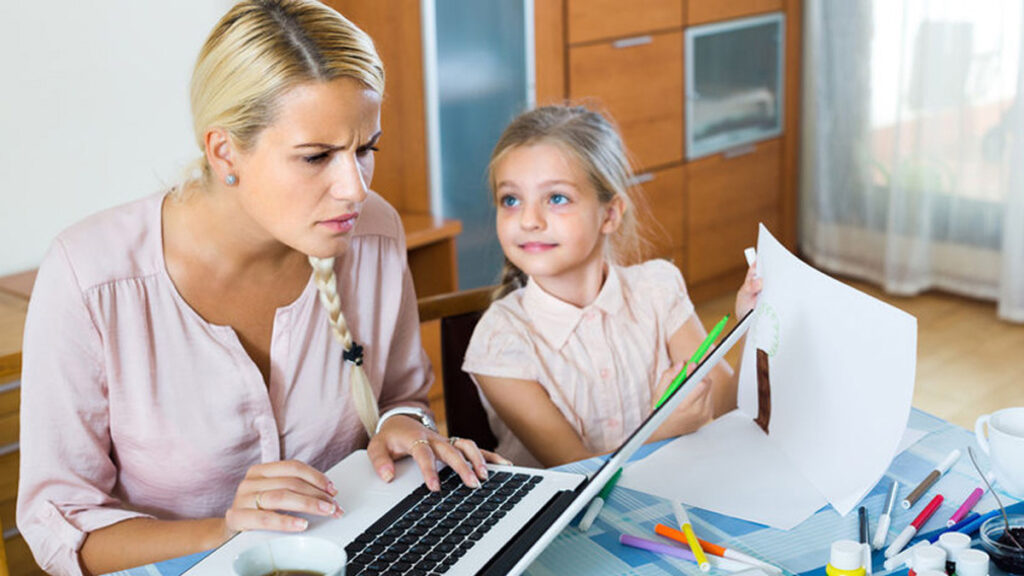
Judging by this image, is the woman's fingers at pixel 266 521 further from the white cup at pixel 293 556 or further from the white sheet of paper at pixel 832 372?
the white sheet of paper at pixel 832 372

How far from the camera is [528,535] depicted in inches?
40.0

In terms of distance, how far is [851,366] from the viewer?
1169 millimetres

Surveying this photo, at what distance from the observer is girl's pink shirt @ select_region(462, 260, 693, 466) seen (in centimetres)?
165

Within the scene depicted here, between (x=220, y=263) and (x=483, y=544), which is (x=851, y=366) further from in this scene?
(x=220, y=263)

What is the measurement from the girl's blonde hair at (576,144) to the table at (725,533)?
66cm

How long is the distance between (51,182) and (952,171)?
8.94 ft

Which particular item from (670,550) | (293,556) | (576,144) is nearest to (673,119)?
(576,144)

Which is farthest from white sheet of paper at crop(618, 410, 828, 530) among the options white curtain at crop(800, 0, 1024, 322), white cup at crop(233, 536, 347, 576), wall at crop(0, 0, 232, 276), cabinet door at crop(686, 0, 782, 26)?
white curtain at crop(800, 0, 1024, 322)

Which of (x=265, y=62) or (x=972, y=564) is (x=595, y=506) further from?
(x=265, y=62)

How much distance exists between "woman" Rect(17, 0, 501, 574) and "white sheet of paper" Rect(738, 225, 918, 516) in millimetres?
361

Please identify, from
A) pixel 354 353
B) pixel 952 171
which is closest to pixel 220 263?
pixel 354 353

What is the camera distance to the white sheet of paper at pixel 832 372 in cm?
112

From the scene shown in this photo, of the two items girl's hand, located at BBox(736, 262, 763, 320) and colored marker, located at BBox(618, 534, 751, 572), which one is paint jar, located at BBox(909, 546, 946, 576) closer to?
colored marker, located at BBox(618, 534, 751, 572)

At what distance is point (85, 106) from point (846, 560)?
2205 millimetres
